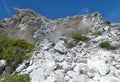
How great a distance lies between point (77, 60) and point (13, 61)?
6216mm

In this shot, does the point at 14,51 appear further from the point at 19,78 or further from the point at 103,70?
the point at 103,70

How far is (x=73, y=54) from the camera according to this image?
84.2 ft

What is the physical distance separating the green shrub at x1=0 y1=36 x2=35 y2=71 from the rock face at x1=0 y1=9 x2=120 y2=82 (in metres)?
1.35

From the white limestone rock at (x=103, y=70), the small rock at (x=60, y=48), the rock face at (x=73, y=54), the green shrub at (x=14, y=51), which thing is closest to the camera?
the rock face at (x=73, y=54)

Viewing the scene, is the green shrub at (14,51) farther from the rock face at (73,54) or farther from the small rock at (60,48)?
the small rock at (60,48)

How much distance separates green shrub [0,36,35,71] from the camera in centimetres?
2698

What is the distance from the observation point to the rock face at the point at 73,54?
2188 centimetres

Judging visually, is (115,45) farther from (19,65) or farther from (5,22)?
(5,22)

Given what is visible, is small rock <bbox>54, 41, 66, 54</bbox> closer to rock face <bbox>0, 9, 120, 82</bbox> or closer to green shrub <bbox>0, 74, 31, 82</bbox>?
rock face <bbox>0, 9, 120, 82</bbox>

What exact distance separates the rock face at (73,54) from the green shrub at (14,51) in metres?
1.35

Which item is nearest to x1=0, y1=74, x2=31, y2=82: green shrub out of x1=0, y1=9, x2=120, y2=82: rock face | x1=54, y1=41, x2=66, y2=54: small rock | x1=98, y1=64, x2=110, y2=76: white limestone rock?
x1=0, y1=9, x2=120, y2=82: rock face

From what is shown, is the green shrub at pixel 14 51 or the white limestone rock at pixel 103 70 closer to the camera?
the white limestone rock at pixel 103 70

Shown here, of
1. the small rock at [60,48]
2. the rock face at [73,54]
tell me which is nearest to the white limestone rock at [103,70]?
the rock face at [73,54]

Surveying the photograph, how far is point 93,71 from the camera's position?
22.4m
